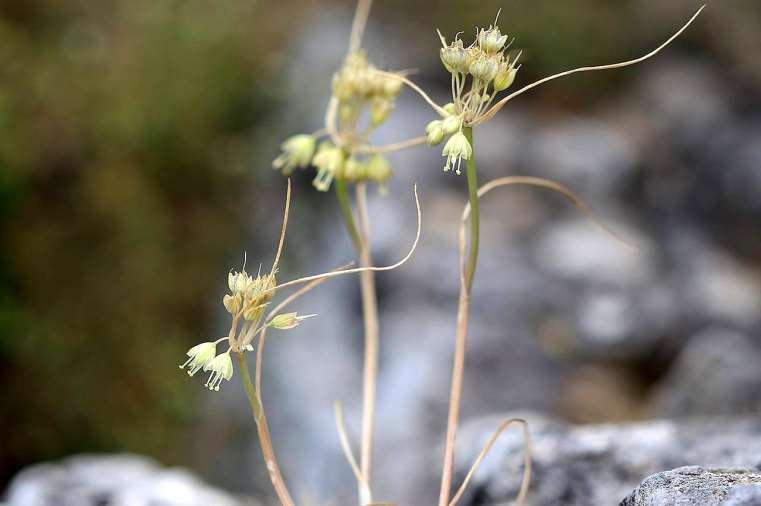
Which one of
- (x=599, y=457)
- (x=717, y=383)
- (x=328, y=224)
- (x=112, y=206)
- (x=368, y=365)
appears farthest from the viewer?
(x=112, y=206)

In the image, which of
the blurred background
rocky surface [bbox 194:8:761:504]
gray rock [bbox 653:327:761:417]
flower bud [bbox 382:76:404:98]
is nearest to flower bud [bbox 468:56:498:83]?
flower bud [bbox 382:76:404:98]

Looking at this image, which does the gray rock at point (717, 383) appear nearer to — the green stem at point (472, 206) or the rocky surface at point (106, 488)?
the rocky surface at point (106, 488)

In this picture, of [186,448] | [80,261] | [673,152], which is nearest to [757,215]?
[673,152]

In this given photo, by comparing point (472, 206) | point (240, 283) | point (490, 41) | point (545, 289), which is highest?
point (545, 289)

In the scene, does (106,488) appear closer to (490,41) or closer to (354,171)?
(354,171)

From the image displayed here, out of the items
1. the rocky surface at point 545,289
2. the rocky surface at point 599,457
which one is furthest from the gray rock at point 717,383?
the rocky surface at point 599,457

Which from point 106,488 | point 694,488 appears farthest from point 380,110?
point 106,488

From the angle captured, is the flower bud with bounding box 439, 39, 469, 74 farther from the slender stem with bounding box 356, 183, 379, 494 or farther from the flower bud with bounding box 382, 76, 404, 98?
the slender stem with bounding box 356, 183, 379, 494
